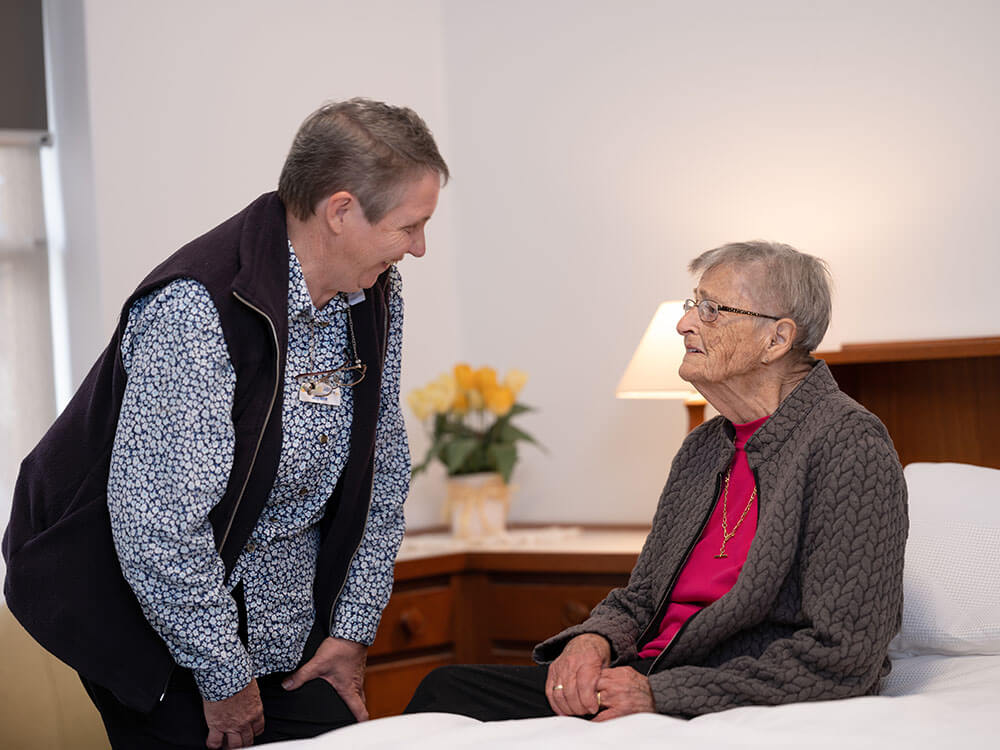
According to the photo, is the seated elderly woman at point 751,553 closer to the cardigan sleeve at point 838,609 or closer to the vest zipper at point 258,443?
the cardigan sleeve at point 838,609

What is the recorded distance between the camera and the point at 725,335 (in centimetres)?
185

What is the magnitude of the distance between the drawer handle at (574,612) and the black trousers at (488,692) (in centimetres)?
75

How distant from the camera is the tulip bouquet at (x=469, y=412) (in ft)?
10.1

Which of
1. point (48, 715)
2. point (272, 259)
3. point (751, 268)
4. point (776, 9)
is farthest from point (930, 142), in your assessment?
point (48, 715)

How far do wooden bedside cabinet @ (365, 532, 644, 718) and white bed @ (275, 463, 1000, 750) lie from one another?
855mm

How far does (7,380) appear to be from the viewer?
2.92 m

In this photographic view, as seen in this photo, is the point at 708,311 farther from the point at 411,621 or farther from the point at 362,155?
the point at 411,621

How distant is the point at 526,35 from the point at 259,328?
2149mm

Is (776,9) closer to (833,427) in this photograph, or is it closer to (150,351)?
(833,427)

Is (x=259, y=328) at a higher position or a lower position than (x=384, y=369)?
higher

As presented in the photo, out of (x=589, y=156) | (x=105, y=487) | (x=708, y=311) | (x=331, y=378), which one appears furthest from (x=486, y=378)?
(x=105, y=487)

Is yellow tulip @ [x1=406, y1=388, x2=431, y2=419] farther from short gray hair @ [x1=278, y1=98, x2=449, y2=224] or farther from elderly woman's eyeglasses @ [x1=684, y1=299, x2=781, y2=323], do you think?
short gray hair @ [x1=278, y1=98, x2=449, y2=224]

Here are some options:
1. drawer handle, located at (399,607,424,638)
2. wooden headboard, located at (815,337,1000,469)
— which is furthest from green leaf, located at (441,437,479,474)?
wooden headboard, located at (815,337,1000,469)

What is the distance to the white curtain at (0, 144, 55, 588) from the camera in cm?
291
